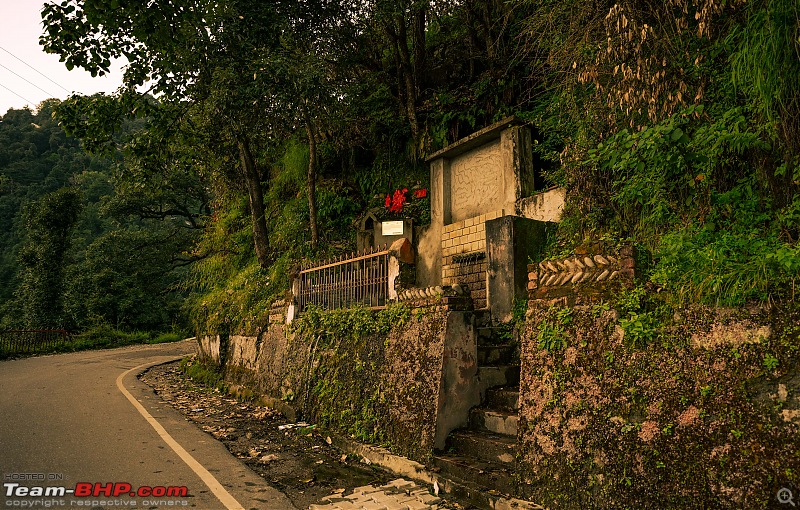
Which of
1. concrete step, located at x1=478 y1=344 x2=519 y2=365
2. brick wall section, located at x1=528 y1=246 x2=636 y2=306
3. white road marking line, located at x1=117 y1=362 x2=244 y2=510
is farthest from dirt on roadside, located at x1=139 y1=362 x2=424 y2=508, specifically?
brick wall section, located at x1=528 y1=246 x2=636 y2=306

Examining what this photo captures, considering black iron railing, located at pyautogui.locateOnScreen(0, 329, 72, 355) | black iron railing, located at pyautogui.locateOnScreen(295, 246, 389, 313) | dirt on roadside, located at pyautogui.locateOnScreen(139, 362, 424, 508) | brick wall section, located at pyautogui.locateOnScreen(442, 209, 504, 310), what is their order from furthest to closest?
black iron railing, located at pyautogui.locateOnScreen(0, 329, 72, 355) < brick wall section, located at pyautogui.locateOnScreen(442, 209, 504, 310) < black iron railing, located at pyautogui.locateOnScreen(295, 246, 389, 313) < dirt on roadside, located at pyautogui.locateOnScreen(139, 362, 424, 508)

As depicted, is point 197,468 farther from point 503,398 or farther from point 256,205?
point 256,205

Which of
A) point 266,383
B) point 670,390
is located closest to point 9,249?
point 266,383

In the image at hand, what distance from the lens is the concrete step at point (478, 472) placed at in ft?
15.0

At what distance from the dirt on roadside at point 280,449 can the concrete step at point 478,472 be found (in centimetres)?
78

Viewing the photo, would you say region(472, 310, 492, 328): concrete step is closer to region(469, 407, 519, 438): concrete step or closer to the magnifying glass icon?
region(469, 407, 519, 438): concrete step

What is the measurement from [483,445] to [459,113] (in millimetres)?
8113

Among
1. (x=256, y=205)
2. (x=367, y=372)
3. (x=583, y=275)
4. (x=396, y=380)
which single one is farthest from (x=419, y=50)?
(x=583, y=275)

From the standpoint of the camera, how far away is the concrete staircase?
4699 millimetres

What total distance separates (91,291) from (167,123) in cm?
2346

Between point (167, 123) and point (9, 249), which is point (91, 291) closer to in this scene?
point (9, 249)

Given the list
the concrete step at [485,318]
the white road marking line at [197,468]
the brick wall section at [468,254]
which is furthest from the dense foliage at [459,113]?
the white road marking line at [197,468]

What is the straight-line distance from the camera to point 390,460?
583 cm

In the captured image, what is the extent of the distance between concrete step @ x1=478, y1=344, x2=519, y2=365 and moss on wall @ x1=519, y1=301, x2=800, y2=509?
1.53 meters
